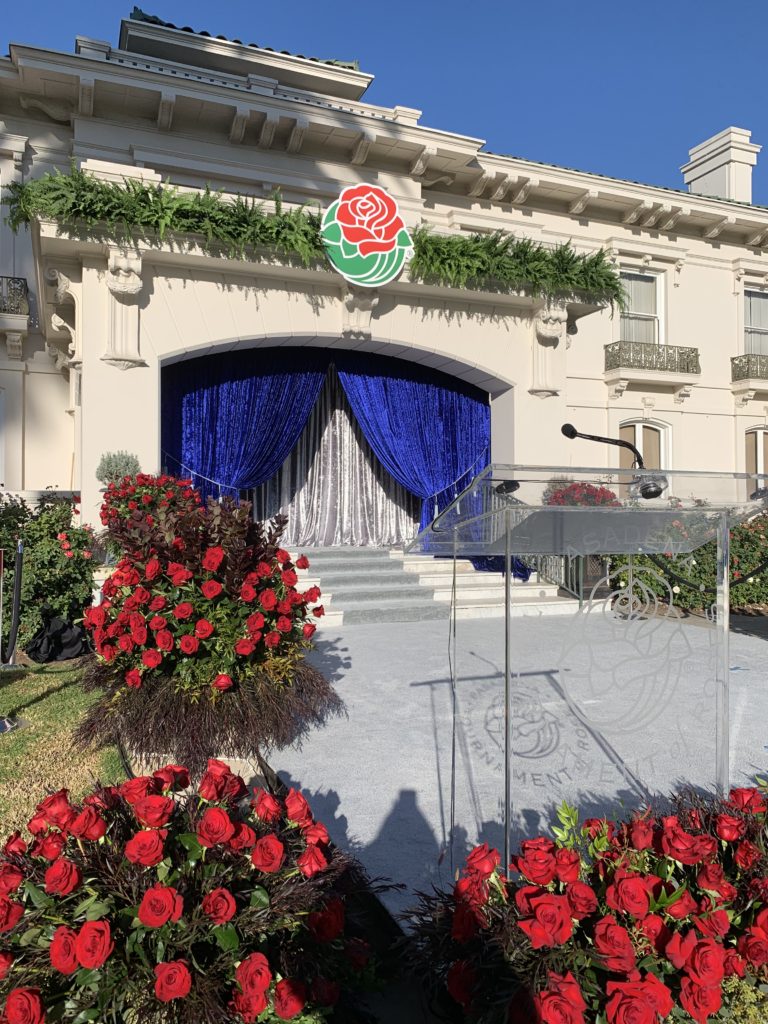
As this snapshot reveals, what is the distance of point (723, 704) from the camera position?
8.61 ft

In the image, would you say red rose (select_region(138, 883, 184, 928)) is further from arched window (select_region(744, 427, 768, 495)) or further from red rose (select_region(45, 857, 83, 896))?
arched window (select_region(744, 427, 768, 495))

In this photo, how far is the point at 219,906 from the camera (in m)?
1.46

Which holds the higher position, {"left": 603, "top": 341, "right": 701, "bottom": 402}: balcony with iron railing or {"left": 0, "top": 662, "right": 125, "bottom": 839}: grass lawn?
{"left": 603, "top": 341, "right": 701, "bottom": 402}: balcony with iron railing

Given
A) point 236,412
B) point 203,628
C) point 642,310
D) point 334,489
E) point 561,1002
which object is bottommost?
point 561,1002

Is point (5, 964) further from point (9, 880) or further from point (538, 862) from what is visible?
point (538, 862)

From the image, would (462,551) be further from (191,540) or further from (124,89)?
(124,89)

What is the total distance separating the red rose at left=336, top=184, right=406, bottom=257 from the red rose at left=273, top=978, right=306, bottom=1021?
911 cm

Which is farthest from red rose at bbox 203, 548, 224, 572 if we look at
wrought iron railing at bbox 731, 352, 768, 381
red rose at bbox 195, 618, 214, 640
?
wrought iron railing at bbox 731, 352, 768, 381

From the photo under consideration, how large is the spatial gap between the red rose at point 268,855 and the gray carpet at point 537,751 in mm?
971

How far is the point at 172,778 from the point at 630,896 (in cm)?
117

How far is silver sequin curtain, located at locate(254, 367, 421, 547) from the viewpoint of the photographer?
11.9 metres

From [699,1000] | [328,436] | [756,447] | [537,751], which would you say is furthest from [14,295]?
[756,447]

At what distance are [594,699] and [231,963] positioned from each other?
1556 millimetres

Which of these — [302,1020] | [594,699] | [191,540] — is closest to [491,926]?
[302,1020]
